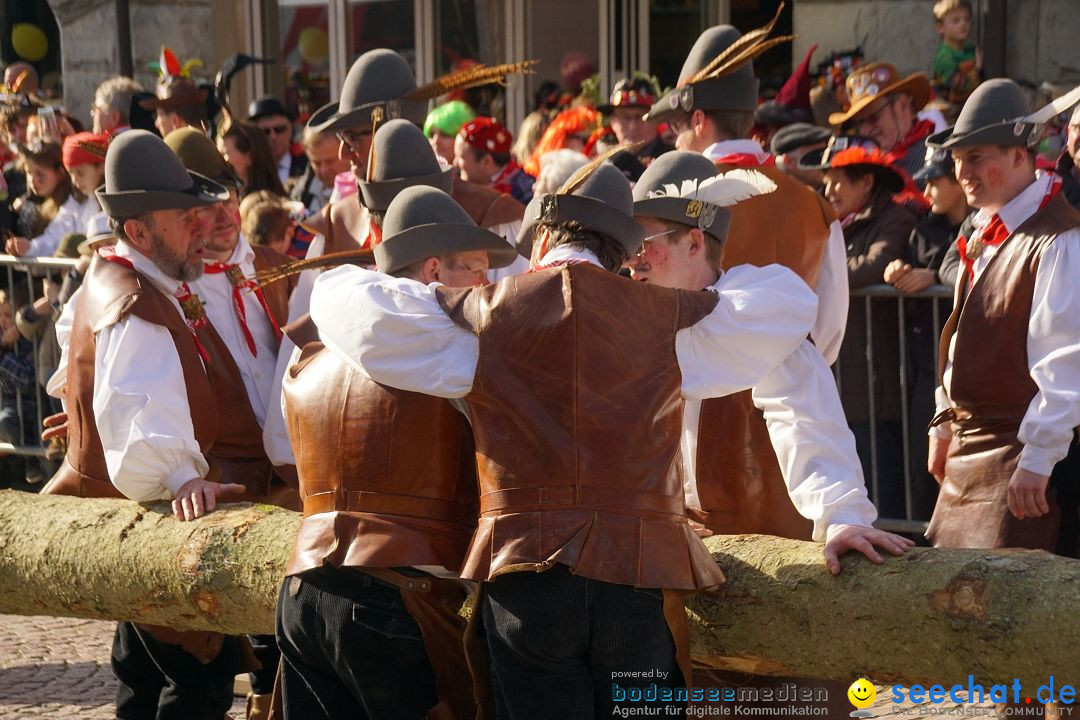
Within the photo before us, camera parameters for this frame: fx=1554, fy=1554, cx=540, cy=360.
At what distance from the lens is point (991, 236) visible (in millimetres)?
4508

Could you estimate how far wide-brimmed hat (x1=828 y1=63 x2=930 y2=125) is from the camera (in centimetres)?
661

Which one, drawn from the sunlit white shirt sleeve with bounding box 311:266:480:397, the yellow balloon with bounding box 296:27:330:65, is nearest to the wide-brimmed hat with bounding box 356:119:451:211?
the sunlit white shirt sleeve with bounding box 311:266:480:397

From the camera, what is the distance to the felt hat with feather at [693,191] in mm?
3553

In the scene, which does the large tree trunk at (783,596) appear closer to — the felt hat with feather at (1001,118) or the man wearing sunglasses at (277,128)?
the felt hat with feather at (1001,118)

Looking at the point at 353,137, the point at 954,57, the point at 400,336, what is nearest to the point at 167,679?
the point at 400,336

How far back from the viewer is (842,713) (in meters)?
3.71

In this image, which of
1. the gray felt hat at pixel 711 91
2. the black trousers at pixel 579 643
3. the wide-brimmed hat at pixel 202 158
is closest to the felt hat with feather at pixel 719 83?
the gray felt hat at pixel 711 91

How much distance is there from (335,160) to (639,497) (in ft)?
14.3

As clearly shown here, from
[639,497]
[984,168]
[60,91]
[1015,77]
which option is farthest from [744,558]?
[60,91]

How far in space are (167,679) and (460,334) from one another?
6.19 feet

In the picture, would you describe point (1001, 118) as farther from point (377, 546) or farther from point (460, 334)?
point (377, 546)

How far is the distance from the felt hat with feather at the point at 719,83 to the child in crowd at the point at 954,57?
10.8 feet

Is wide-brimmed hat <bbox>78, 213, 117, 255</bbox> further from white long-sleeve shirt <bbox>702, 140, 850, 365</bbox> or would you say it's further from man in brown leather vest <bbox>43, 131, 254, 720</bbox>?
white long-sleeve shirt <bbox>702, 140, 850, 365</bbox>

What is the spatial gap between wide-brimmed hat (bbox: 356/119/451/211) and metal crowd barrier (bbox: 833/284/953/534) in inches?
75.8
